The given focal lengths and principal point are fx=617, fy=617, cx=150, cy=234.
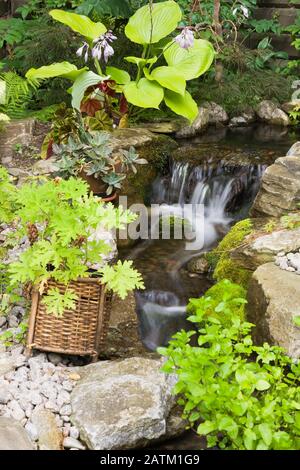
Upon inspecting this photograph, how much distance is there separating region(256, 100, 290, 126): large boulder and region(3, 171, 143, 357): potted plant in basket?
4.47 meters

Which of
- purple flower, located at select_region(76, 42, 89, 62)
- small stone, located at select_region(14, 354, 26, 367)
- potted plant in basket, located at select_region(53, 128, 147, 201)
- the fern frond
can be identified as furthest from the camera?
the fern frond

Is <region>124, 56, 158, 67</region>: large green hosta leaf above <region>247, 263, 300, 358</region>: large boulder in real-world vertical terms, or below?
above

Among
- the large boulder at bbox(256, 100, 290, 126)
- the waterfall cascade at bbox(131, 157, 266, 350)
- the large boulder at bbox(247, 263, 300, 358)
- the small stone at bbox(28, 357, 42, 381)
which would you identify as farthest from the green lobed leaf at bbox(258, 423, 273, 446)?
the large boulder at bbox(256, 100, 290, 126)

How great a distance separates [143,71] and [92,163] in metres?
1.80

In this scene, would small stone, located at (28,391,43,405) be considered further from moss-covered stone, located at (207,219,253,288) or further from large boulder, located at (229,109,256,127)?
large boulder, located at (229,109,256,127)

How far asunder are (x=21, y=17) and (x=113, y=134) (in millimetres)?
3710

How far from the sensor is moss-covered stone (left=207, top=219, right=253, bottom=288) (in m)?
4.05

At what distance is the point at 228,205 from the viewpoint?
17.9ft

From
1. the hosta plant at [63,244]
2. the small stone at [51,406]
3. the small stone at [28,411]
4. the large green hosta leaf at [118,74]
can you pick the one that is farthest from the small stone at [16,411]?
the large green hosta leaf at [118,74]

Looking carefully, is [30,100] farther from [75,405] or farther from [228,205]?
[75,405]

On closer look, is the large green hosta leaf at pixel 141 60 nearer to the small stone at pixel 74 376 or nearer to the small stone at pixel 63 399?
the small stone at pixel 74 376
